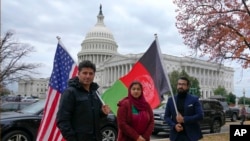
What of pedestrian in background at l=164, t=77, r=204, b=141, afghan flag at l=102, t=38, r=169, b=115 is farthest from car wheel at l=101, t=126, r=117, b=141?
pedestrian in background at l=164, t=77, r=204, b=141

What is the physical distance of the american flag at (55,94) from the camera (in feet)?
18.1

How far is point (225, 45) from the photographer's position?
16.4 meters

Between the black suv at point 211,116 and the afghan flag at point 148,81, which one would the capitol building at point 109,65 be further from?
the afghan flag at point 148,81

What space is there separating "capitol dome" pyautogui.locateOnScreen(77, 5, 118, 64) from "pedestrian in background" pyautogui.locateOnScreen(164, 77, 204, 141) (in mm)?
125565

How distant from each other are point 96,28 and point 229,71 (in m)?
60.3

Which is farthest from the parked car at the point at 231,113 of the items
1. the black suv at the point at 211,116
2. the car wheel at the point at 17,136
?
the car wheel at the point at 17,136

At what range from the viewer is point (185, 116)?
5.64 m

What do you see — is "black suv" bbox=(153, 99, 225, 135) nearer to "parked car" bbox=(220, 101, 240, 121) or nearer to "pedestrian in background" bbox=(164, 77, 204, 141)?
"pedestrian in background" bbox=(164, 77, 204, 141)

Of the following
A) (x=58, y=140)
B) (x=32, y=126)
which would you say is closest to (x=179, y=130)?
(x=58, y=140)

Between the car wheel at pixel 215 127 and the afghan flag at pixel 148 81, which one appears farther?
the car wheel at pixel 215 127

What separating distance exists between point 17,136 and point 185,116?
5138 mm

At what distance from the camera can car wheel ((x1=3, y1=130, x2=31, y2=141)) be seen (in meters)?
8.90

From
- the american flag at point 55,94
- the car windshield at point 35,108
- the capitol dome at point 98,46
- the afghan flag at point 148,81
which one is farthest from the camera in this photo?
the capitol dome at point 98,46

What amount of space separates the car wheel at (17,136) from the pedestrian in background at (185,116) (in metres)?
4.77
